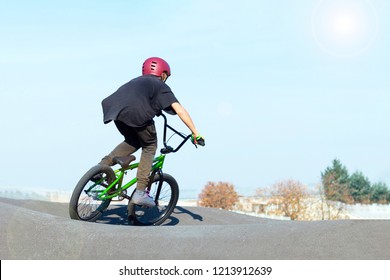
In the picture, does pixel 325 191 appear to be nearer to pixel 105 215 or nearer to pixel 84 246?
pixel 105 215

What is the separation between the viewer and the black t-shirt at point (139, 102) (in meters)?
8.17

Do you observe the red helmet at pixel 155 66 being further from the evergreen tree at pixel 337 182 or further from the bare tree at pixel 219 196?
the evergreen tree at pixel 337 182

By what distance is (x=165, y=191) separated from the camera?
379 inches

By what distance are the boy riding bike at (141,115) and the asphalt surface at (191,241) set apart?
1597 mm

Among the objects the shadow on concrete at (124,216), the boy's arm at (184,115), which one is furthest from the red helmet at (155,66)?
the shadow on concrete at (124,216)

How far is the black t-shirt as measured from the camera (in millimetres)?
8172

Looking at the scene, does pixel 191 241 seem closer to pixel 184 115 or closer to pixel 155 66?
pixel 184 115

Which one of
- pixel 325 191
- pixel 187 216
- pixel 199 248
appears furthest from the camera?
pixel 325 191

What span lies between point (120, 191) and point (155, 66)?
2087mm

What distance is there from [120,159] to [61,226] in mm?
1812

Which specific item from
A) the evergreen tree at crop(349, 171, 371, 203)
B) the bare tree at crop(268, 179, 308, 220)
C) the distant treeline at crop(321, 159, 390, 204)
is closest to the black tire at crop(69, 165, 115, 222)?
the bare tree at crop(268, 179, 308, 220)

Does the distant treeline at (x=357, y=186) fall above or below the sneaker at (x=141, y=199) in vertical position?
above

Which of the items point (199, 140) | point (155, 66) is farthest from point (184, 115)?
point (155, 66)
